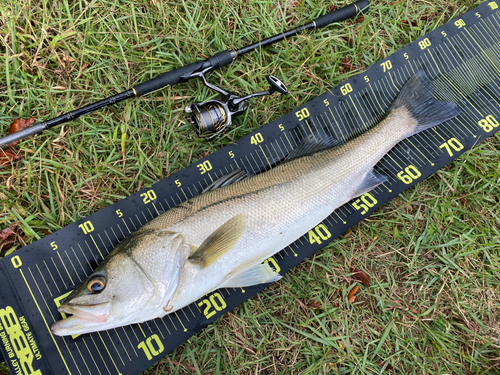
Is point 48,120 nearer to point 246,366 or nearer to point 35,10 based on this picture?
point 35,10

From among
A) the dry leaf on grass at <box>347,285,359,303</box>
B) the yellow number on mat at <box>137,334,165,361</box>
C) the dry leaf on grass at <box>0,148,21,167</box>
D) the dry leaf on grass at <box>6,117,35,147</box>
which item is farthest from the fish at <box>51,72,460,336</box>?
the dry leaf on grass at <box>6,117,35,147</box>

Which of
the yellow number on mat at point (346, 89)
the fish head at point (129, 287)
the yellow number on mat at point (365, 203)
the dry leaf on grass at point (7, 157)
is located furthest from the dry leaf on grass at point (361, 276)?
the dry leaf on grass at point (7, 157)

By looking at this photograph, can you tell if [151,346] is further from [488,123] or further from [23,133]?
[488,123]

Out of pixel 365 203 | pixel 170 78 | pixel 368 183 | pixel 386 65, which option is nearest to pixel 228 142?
pixel 170 78

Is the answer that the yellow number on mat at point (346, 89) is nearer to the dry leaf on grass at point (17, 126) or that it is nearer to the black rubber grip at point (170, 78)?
the black rubber grip at point (170, 78)

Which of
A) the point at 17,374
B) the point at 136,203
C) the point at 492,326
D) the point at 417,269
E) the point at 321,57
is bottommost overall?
the point at 492,326

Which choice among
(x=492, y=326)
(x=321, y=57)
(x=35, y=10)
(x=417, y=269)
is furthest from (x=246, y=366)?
(x=35, y=10)

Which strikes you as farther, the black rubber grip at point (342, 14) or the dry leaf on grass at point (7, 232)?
the black rubber grip at point (342, 14)
